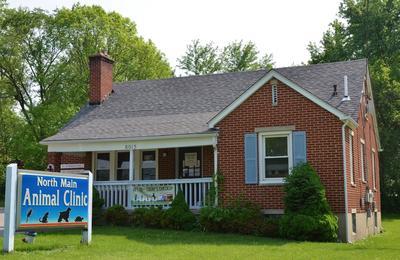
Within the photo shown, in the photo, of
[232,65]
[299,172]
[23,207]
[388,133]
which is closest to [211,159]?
[299,172]

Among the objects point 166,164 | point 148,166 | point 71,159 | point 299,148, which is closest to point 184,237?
point 299,148

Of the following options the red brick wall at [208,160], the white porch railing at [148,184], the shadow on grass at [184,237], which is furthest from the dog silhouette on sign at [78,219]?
the red brick wall at [208,160]

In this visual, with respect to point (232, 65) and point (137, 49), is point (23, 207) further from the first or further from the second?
point (232, 65)

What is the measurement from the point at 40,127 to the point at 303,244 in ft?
87.6

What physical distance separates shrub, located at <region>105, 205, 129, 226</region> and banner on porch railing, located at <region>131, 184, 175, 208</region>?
60cm

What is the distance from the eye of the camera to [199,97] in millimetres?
23297

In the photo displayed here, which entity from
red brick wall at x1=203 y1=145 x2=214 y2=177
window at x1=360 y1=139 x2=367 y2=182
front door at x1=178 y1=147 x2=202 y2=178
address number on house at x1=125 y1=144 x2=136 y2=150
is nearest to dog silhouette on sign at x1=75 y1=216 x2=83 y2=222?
address number on house at x1=125 y1=144 x2=136 y2=150

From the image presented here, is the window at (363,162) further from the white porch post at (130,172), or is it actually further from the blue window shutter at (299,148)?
the white porch post at (130,172)

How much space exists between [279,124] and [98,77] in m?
10.3

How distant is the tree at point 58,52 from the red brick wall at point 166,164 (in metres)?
19.2

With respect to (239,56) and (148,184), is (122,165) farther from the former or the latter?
(239,56)

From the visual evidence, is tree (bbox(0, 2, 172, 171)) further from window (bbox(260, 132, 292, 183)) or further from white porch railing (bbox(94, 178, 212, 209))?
window (bbox(260, 132, 292, 183))

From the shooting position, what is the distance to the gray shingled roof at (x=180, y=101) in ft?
65.2

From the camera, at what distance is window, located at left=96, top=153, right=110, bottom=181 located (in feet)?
75.0
